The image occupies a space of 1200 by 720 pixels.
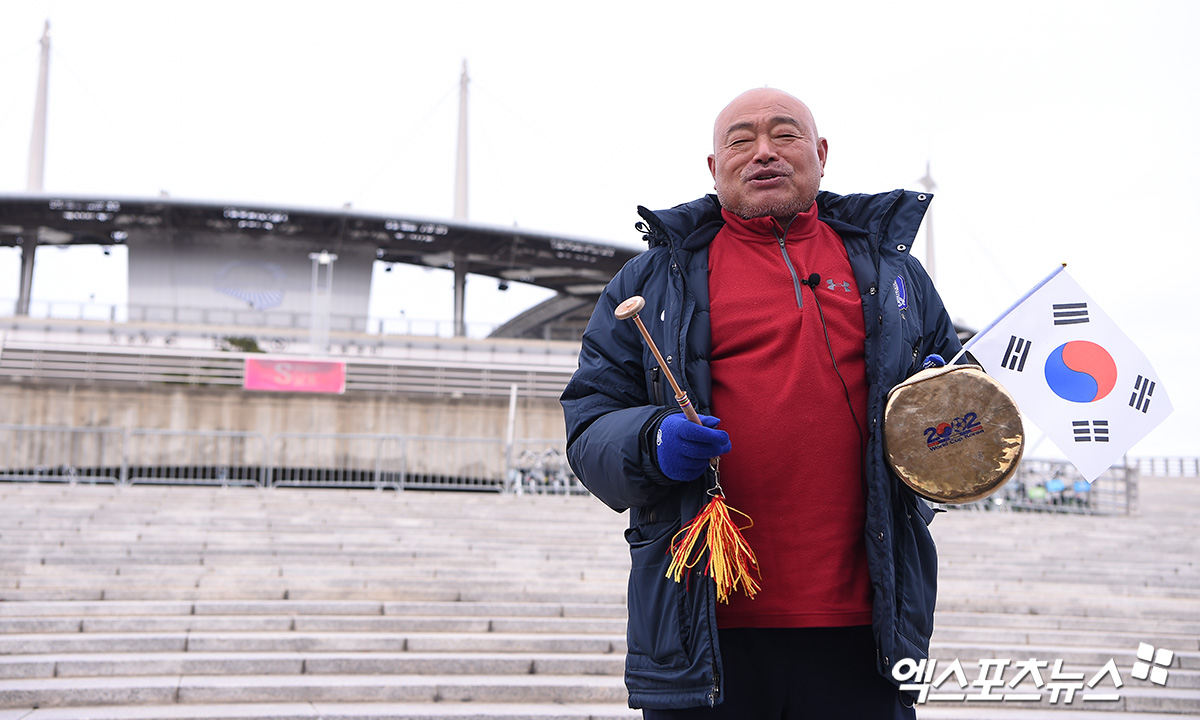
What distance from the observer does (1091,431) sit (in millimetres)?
2814

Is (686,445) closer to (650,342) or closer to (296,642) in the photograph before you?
(650,342)

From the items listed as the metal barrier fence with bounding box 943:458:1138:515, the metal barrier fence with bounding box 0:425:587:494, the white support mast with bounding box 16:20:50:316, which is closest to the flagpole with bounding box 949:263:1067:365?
the metal barrier fence with bounding box 0:425:587:494

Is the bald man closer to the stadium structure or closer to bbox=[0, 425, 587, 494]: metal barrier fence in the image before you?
bbox=[0, 425, 587, 494]: metal barrier fence

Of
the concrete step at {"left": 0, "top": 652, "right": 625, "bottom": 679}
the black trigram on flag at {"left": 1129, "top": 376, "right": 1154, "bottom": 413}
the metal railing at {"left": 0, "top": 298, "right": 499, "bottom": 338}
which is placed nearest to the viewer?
the black trigram on flag at {"left": 1129, "top": 376, "right": 1154, "bottom": 413}

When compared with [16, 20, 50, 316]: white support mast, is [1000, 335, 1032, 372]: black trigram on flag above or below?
below

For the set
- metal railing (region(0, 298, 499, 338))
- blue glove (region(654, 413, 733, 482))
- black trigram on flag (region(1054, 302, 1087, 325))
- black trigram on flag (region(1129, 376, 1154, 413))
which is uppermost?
metal railing (region(0, 298, 499, 338))

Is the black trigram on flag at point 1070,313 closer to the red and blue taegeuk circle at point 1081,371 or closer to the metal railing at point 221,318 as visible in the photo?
the red and blue taegeuk circle at point 1081,371

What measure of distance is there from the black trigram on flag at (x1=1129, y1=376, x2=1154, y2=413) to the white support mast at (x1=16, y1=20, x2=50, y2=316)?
135 ft

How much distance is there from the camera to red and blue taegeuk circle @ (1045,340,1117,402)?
2809mm

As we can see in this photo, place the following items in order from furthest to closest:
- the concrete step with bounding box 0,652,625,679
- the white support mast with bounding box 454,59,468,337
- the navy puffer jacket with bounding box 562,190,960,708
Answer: the white support mast with bounding box 454,59,468,337
the concrete step with bounding box 0,652,625,679
the navy puffer jacket with bounding box 562,190,960,708

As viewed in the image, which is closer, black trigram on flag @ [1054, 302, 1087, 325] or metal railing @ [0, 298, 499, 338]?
black trigram on flag @ [1054, 302, 1087, 325]

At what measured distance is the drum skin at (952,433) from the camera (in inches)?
89.0

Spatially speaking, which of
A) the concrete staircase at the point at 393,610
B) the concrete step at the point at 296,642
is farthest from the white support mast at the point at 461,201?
the concrete step at the point at 296,642

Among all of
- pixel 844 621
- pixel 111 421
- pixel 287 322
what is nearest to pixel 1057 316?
pixel 844 621
